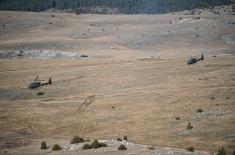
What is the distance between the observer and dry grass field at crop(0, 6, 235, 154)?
41094 millimetres

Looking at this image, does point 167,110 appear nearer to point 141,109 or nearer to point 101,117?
point 141,109

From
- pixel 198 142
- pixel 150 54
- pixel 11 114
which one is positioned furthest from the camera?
pixel 150 54

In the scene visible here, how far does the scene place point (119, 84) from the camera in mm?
68438

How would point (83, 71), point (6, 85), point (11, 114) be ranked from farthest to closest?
point (83, 71)
point (6, 85)
point (11, 114)

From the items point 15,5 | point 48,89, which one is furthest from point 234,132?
point 15,5

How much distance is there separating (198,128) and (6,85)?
4069cm

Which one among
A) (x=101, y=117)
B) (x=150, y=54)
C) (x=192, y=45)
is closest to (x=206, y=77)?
(x=101, y=117)

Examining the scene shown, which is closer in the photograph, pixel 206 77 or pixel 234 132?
pixel 234 132

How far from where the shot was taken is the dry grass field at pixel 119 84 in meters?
41.1

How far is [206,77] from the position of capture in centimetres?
6562

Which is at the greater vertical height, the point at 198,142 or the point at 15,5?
the point at 15,5

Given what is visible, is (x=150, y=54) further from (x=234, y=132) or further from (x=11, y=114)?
(x=234, y=132)

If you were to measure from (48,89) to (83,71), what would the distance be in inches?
512

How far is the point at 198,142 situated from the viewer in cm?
3600
